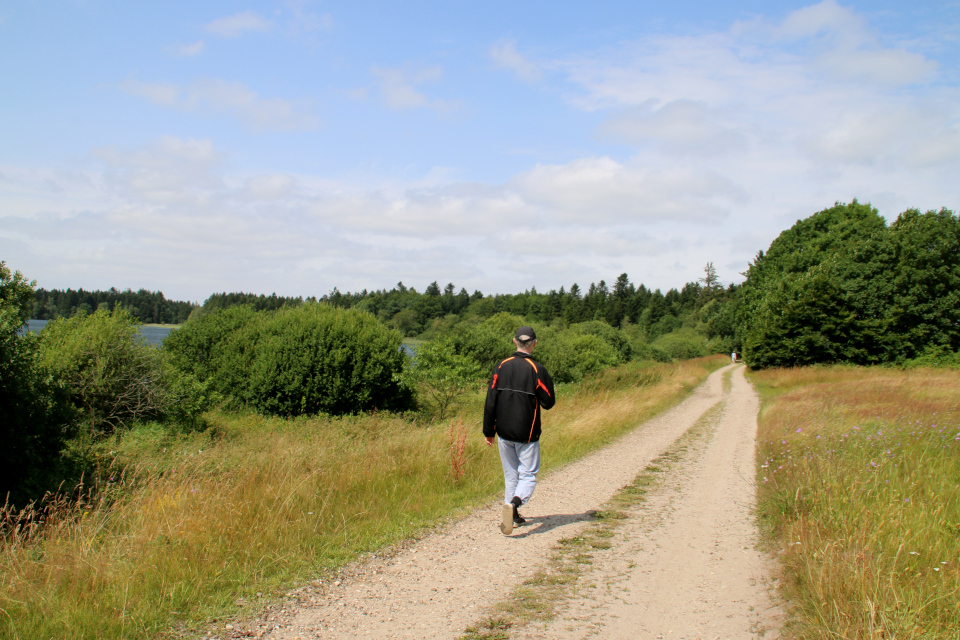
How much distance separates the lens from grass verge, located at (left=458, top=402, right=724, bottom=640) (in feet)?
11.9

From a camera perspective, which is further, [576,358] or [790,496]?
[576,358]

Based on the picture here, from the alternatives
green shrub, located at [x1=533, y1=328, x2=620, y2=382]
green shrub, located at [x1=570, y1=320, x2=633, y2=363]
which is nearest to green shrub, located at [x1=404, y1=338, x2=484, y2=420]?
green shrub, located at [x1=533, y1=328, x2=620, y2=382]

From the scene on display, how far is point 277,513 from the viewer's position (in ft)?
17.2

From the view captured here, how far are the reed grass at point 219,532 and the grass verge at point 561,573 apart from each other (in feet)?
4.94

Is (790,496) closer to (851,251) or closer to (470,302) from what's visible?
(851,251)

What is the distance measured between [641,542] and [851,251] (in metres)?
39.4

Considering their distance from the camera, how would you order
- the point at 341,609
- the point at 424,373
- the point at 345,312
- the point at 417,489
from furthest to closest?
the point at 345,312 < the point at 424,373 < the point at 417,489 < the point at 341,609

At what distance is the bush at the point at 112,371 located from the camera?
15.6m

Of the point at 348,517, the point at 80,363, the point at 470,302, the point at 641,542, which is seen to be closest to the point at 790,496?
the point at 641,542

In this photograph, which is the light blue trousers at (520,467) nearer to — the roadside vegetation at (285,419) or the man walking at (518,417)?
the man walking at (518,417)

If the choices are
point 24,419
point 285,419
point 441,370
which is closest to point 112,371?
point 285,419

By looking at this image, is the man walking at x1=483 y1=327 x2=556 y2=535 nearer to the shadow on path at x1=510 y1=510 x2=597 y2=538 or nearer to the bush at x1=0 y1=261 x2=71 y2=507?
the shadow on path at x1=510 y1=510 x2=597 y2=538

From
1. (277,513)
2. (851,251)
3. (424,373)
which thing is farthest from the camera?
(851,251)

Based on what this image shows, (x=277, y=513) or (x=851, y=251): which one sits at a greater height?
(x=851, y=251)
